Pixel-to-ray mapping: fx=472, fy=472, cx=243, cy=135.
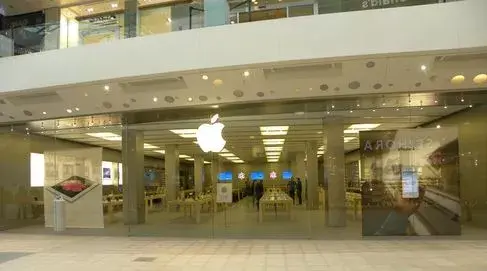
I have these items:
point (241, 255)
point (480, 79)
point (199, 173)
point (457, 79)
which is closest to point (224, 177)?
point (199, 173)

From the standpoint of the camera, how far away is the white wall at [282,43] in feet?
28.3

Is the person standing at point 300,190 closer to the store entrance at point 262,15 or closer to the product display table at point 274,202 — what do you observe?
the product display table at point 274,202

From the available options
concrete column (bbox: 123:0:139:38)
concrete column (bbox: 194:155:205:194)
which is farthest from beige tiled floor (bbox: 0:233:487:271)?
concrete column (bbox: 123:0:139:38)

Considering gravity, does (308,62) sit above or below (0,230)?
above

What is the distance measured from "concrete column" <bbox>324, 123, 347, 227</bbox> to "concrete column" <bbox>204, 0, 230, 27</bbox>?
3.92 m

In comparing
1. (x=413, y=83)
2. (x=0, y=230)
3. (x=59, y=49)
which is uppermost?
(x=59, y=49)

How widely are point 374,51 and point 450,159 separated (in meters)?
3.78

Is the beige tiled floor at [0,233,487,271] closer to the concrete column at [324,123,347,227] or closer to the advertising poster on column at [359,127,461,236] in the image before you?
the advertising poster on column at [359,127,461,236]

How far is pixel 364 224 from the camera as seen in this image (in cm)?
1118

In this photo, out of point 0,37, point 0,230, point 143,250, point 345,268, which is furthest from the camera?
point 0,230

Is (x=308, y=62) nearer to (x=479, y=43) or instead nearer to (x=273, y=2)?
(x=273, y=2)

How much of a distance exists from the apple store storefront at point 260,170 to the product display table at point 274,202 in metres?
0.03

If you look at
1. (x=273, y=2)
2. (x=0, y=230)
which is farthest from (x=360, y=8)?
(x=0, y=230)

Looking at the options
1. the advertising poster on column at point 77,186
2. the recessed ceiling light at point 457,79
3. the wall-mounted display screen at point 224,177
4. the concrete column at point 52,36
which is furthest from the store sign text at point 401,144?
the concrete column at point 52,36
